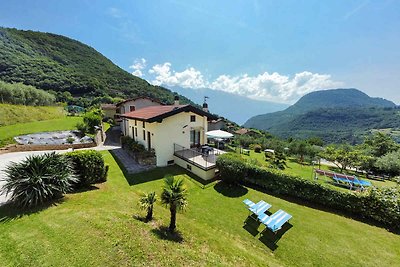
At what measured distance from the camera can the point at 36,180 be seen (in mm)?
7016

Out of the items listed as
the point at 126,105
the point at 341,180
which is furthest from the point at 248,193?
the point at 126,105

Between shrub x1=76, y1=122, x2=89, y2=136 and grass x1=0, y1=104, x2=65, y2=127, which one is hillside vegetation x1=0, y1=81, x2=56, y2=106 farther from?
shrub x1=76, y1=122, x2=89, y2=136

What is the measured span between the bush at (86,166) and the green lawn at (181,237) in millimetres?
783

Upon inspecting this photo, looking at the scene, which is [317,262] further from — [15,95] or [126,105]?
[15,95]

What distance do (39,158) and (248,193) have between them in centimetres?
1074

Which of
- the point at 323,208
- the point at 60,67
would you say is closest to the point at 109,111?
the point at 323,208

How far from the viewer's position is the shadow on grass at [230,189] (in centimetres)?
1114

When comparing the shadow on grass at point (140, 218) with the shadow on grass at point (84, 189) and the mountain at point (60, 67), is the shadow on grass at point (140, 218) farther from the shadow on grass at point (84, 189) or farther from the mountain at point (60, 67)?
Answer: the mountain at point (60, 67)

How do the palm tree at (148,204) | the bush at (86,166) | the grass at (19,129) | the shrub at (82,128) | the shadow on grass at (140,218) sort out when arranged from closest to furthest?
the shadow on grass at (140,218) < the palm tree at (148,204) < the bush at (86,166) < the grass at (19,129) < the shrub at (82,128)

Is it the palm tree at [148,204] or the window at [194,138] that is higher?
the window at [194,138]

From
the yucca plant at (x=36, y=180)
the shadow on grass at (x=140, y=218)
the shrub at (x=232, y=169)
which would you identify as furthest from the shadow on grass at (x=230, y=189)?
the yucca plant at (x=36, y=180)

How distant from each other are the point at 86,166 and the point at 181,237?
6.21 m

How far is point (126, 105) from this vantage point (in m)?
29.7

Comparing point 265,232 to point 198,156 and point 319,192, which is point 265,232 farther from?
point 198,156
